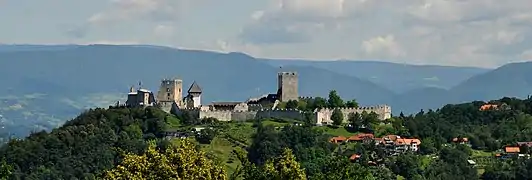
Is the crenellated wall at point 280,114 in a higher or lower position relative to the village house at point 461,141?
higher

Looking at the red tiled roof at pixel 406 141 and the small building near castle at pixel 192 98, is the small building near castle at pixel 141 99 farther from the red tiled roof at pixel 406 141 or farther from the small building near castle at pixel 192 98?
the red tiled roof at pixel 406 141

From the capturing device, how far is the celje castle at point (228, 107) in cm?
11751

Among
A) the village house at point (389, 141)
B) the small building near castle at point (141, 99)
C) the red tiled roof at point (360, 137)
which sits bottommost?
the village house at point (389, 141)

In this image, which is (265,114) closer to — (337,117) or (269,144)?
(337,117)

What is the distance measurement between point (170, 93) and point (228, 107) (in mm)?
7431

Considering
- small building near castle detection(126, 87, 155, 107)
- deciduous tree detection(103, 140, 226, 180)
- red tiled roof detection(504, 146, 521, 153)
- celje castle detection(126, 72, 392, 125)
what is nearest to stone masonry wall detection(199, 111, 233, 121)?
celje castle detection(126, 72, 392, 125)

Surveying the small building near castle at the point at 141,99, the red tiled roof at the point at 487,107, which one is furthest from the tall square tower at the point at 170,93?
the red tiled roof at the point at 487,107

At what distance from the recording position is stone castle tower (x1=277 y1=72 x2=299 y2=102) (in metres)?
120

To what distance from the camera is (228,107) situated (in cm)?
12225

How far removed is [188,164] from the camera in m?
27.6

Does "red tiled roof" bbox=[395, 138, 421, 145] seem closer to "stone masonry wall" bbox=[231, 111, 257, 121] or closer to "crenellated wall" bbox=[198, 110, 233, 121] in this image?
"stone masonry wall" bbox=[231, 111, 257, 121]

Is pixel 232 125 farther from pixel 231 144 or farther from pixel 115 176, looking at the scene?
pixel 115 176

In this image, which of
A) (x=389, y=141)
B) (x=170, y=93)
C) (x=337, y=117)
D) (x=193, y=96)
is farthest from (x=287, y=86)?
(x=389, y=141)

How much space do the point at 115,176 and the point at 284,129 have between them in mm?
84850
